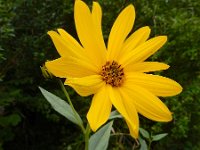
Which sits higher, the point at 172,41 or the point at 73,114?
the point at 73,114

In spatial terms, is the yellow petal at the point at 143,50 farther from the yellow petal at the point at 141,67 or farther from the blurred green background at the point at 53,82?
the blurred green background at the point at 53,82

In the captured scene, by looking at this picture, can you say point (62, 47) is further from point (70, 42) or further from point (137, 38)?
point (137, 38)

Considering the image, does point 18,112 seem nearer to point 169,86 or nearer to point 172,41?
point 172,41

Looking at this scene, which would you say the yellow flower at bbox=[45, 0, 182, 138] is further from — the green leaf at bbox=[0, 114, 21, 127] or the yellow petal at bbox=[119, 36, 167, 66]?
the green leaf at bbox=[0, 114, 21, 127]

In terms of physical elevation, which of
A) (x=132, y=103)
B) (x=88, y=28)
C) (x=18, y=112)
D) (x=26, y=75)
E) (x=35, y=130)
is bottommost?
(x=35, y=130)

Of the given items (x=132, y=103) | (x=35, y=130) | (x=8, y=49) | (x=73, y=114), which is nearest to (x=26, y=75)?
(x=8, y=49)

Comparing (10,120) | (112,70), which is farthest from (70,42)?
(10,120)

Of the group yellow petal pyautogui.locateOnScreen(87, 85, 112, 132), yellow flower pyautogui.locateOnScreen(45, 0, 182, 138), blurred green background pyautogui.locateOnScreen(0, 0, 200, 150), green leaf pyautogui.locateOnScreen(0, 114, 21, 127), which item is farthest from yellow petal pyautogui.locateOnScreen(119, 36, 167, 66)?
green leaf pyautogui.locateOnScreen(0, 114, 21, 127)
